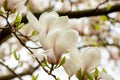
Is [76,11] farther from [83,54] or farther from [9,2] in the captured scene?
[83,54]

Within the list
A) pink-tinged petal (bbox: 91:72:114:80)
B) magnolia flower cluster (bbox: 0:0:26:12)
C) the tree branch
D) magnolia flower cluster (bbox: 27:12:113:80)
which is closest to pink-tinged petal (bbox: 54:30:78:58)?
magnolia flower cluster (bbox: 27:12:113:80)

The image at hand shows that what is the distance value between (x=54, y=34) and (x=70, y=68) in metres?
0.10

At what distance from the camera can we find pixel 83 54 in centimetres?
91

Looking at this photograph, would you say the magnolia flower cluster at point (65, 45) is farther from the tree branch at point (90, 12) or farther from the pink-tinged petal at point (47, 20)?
the tree branch at point (90, 12)

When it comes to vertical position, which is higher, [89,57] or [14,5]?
[14,5]

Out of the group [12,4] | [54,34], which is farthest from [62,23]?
[12,4]

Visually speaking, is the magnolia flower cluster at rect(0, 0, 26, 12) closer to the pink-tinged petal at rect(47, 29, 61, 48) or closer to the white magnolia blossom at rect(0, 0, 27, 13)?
the white magnolia blossom at rect(0, 0, 27, 13)

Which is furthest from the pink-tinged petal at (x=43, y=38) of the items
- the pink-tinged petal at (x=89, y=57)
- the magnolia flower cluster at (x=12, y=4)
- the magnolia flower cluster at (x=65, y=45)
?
the magnolia flower cluster at (x=12, y=4)

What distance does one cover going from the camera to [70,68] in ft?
2.94

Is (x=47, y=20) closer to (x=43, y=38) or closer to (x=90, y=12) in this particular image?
(x=43, y=38)

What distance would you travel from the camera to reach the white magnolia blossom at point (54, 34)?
907mm

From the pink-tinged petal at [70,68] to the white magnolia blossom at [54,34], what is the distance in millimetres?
52

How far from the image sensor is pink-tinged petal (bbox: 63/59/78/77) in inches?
35.2

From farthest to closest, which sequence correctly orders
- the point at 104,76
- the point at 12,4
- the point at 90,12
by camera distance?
the point at 90,12, the point at 12,4, the point at 104,76
